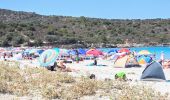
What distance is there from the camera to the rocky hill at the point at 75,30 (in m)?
95.7

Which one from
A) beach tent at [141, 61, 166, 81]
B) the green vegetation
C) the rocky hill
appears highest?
the rocky hill

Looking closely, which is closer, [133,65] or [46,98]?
[46,98]

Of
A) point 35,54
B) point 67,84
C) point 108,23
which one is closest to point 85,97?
point 67,84

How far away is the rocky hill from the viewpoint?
314 feet

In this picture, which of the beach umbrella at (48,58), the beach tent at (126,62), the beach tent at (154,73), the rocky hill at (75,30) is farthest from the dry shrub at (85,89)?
the rocky hill at (75,30)

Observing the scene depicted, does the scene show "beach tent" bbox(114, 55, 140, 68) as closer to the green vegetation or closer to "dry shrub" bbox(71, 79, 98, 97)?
the green vegetation

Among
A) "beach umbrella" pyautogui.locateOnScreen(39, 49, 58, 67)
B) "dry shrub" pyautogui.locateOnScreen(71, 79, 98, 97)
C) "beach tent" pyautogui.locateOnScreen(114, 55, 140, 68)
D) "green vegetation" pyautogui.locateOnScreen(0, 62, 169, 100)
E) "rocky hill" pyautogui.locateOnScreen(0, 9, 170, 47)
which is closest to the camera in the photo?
"green vegetation" pyautogui.locateOnScreen(0, 62, 169, 100)

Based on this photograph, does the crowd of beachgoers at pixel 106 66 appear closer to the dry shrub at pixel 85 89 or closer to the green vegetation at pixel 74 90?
the green vegetation at pixel 74 90

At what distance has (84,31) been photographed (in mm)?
114562

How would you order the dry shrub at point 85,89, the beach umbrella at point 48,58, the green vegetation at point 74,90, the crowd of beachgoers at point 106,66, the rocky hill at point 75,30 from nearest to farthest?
the green vegetation at point 74,90, the dry shrub at point 85,89, the crowd of beachgoers at point 106,66, the beach umbrella at point 48,58, the rocky hill at point 75,30

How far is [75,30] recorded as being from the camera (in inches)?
4535

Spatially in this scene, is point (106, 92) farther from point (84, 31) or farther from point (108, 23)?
point (108, 23)

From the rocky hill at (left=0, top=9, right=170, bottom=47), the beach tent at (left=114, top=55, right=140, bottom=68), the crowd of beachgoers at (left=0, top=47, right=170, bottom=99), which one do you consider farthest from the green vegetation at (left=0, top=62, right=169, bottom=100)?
the rocky hill at (left=0, top=9, right=170, bottom=47)

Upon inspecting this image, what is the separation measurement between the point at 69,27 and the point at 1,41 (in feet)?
101
